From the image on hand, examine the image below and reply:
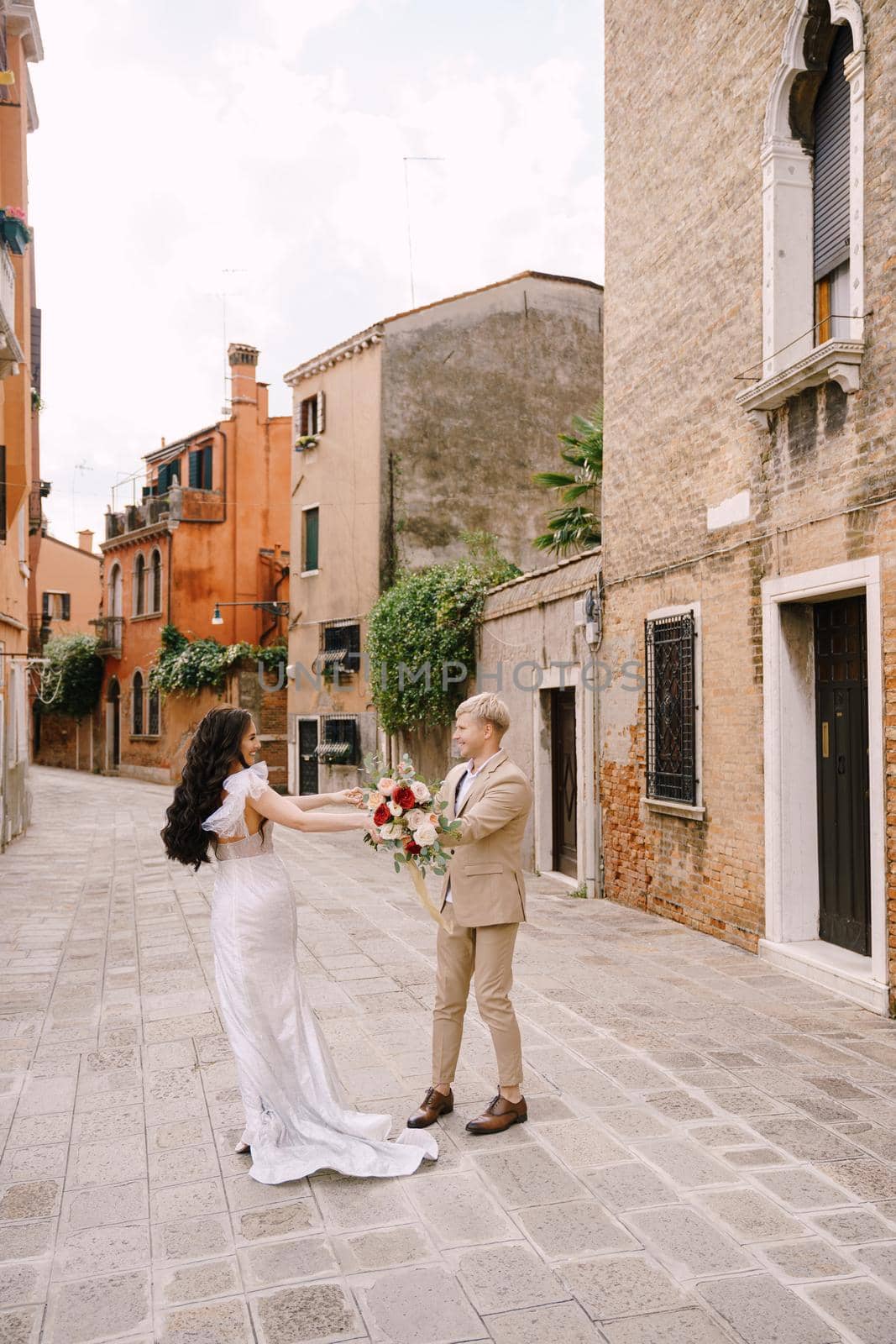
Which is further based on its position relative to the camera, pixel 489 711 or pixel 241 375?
pixel 241 375

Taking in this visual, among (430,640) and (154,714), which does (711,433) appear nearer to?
(430,640)

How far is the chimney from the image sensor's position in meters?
28.4

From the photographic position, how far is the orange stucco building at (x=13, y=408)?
45.1 ft

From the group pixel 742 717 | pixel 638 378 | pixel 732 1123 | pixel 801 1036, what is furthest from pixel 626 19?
pixel 732 1123

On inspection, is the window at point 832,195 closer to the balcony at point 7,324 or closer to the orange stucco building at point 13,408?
the balcony at point 7,324

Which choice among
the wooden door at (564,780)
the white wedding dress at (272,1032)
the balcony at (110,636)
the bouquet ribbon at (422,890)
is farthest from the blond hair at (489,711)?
the balcony at (110,636)

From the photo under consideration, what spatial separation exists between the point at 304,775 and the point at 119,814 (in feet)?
12.9

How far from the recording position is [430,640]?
1505 centimetres

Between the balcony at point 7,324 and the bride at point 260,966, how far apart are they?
8.53 metres

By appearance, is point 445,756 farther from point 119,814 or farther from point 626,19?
point 626,19

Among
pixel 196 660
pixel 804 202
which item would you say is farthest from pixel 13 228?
pixel 196 660

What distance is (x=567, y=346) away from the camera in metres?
20.1

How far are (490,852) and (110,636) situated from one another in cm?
3040

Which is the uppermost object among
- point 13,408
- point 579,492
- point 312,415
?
point 312,415
